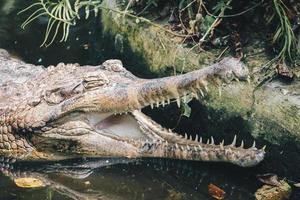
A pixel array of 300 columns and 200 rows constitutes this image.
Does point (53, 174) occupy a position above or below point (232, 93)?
below

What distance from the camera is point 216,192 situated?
4.44m

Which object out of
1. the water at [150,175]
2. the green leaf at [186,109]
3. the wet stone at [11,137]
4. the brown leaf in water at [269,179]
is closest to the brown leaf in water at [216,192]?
the water at [150,175]

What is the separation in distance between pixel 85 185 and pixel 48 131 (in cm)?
63

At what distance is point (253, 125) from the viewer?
14.7 feet

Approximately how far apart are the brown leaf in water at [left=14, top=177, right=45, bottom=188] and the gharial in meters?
0.34

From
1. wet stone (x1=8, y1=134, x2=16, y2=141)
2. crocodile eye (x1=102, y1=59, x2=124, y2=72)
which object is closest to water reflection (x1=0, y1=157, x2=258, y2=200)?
wet stone (x1=8, y1=134, x2=16, y2=141)

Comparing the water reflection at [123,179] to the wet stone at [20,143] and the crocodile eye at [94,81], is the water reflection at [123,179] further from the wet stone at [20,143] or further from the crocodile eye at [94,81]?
the crocodile eye at [94,81]

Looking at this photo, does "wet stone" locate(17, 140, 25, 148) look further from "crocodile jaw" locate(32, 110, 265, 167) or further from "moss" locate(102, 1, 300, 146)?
"moss" locate(102, 1, 300, 146)

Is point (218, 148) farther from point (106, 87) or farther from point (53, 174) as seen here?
point (53, 174)

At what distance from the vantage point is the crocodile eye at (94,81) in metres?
4.85

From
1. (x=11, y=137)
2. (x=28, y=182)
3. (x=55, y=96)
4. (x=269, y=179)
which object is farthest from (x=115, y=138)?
(x=269, y=179)

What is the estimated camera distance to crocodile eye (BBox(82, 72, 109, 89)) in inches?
191

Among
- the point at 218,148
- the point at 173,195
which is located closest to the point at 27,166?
the point at 173,195

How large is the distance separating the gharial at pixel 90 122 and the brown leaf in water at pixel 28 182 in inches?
A: 13.4
